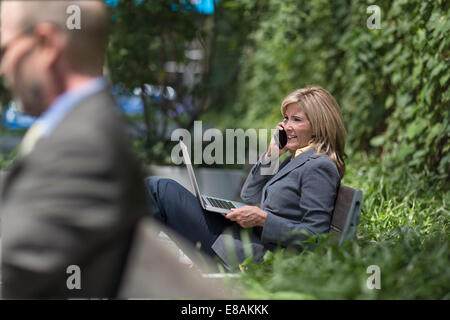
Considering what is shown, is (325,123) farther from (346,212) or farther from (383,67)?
(383,67)

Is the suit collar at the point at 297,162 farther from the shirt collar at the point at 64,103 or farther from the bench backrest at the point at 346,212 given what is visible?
the shirt collar at the point at 64,103

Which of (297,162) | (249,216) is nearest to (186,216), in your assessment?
(249,216)

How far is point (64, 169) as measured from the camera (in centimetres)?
133

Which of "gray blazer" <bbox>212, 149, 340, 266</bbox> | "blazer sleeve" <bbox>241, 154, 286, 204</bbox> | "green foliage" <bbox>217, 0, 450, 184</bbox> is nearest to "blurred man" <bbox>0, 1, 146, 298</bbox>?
"gray blazer" <bbox>212, 149, 340, 266</bbox>

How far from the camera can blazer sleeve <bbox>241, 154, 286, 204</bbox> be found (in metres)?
3.40

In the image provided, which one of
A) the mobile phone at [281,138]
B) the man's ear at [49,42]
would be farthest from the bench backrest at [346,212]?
the man's ear at [49,42]

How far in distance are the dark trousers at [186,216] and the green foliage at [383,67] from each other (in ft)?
6.86

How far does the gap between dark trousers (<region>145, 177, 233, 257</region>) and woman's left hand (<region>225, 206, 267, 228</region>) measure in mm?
283

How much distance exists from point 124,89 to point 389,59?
11.6 ft

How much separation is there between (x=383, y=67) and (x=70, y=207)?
4861mm

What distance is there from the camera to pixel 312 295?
2014mm

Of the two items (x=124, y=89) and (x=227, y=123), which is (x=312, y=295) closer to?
(x=124, y=89)

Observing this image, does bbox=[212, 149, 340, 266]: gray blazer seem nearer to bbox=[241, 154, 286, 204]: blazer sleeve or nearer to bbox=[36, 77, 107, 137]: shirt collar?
bbox=[241, 154, 286, 204]: blazer sleeve
